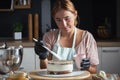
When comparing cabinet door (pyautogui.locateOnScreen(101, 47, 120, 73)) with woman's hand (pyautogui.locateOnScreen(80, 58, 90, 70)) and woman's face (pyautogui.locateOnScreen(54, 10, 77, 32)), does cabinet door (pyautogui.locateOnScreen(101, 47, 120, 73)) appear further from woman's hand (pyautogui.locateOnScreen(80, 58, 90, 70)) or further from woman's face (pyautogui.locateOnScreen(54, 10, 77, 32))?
woman's hand (pyautogui.locateOnScreen(80, 58, 90, 70))

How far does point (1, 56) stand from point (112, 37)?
2229mm

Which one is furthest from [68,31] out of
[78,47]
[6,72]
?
[6,72]

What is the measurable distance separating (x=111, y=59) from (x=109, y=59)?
2cm

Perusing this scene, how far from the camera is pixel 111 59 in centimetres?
325

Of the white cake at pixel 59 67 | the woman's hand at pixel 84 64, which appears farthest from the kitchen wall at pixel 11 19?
the white cake at pixel 59 67

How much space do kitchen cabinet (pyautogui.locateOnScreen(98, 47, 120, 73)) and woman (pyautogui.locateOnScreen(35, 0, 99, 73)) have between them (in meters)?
1.01

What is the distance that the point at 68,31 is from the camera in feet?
7.22

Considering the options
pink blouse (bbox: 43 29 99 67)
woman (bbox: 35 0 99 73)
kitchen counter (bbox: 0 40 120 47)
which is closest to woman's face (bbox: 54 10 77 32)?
woman (bbox: 35 0 99 73)

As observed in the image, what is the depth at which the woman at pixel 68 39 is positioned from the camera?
6.95 feet

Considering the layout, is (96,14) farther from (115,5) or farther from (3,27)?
(3,27)

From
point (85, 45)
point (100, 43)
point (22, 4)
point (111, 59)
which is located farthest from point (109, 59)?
point (22, 4)

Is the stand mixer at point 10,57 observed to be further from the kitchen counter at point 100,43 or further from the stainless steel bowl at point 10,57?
the kitchen counter at point 100,43

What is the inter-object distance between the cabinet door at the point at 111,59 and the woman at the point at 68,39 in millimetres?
1019

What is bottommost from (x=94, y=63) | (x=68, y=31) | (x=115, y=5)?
(x=94, y=63)
